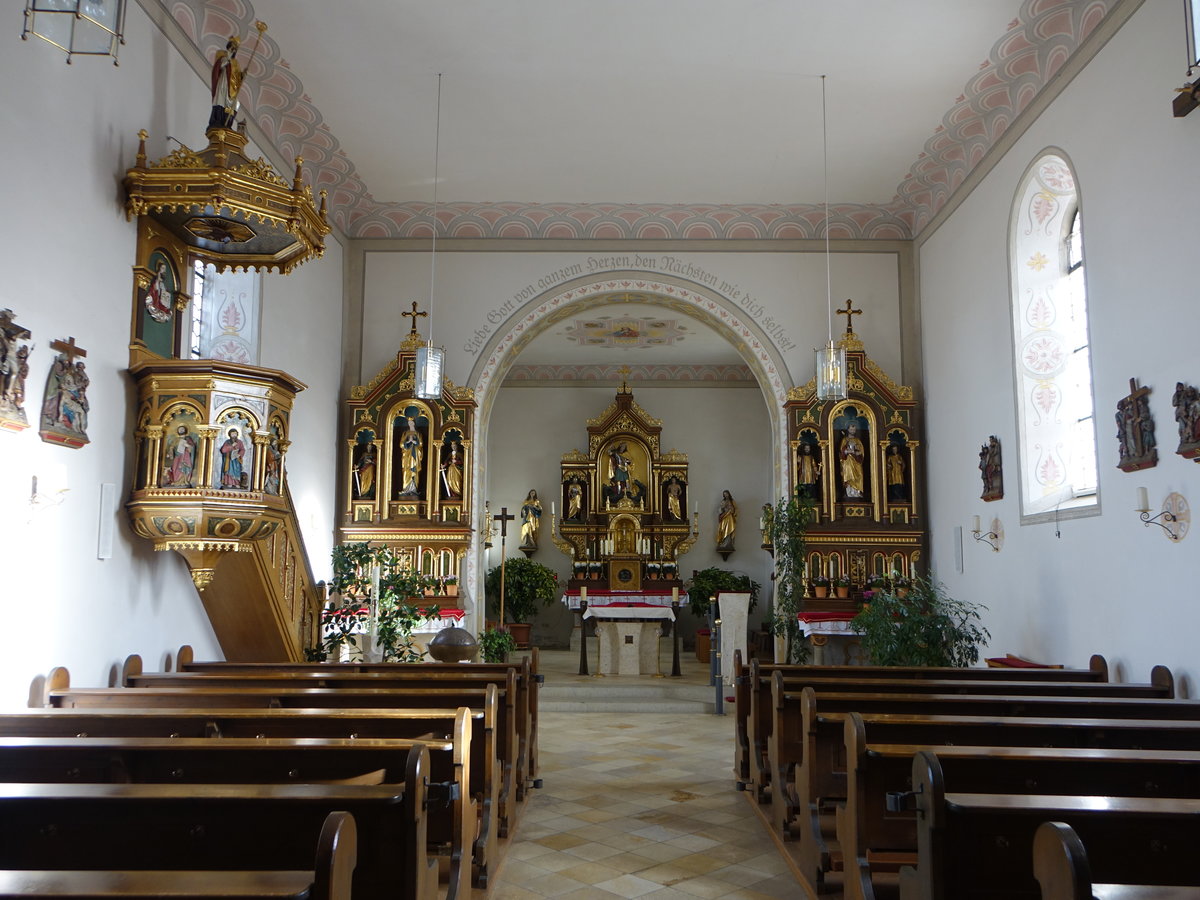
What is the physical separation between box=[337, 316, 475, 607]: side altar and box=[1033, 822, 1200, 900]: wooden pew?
30.4 ft

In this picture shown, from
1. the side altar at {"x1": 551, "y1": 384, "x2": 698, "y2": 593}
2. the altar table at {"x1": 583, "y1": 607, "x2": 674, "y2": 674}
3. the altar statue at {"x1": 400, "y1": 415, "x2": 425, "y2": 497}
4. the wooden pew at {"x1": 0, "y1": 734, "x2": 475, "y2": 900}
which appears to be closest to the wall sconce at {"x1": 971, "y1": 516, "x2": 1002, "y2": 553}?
the altar table at {"x1": 583, "y1": 607, "x2": 674, "y2": 674}

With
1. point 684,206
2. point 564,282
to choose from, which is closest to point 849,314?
point 684,206

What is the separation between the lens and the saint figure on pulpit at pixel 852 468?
11.0m

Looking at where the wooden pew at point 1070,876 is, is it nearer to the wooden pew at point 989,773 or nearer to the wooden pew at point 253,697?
the wooden pew at point 989,773

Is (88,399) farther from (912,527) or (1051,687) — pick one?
(912,527)

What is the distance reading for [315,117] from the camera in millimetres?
9281

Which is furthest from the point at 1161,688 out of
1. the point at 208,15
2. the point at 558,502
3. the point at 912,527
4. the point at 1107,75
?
the point at 558,502

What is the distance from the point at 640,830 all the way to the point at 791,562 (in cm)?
537

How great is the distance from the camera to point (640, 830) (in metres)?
5.86

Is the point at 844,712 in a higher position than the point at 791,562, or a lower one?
lower

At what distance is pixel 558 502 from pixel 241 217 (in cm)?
1172

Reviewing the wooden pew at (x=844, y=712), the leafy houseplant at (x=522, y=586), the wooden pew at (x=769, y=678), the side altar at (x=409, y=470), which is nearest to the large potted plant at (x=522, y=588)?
the leafy houseplant at (x=522, y=586)

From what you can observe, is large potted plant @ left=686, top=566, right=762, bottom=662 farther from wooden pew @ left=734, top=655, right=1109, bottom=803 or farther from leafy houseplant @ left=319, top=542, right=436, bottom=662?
wooden pew @ left=734, top=655, right=1109, bottom=803

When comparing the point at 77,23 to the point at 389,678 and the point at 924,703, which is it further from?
the point at 924,703
